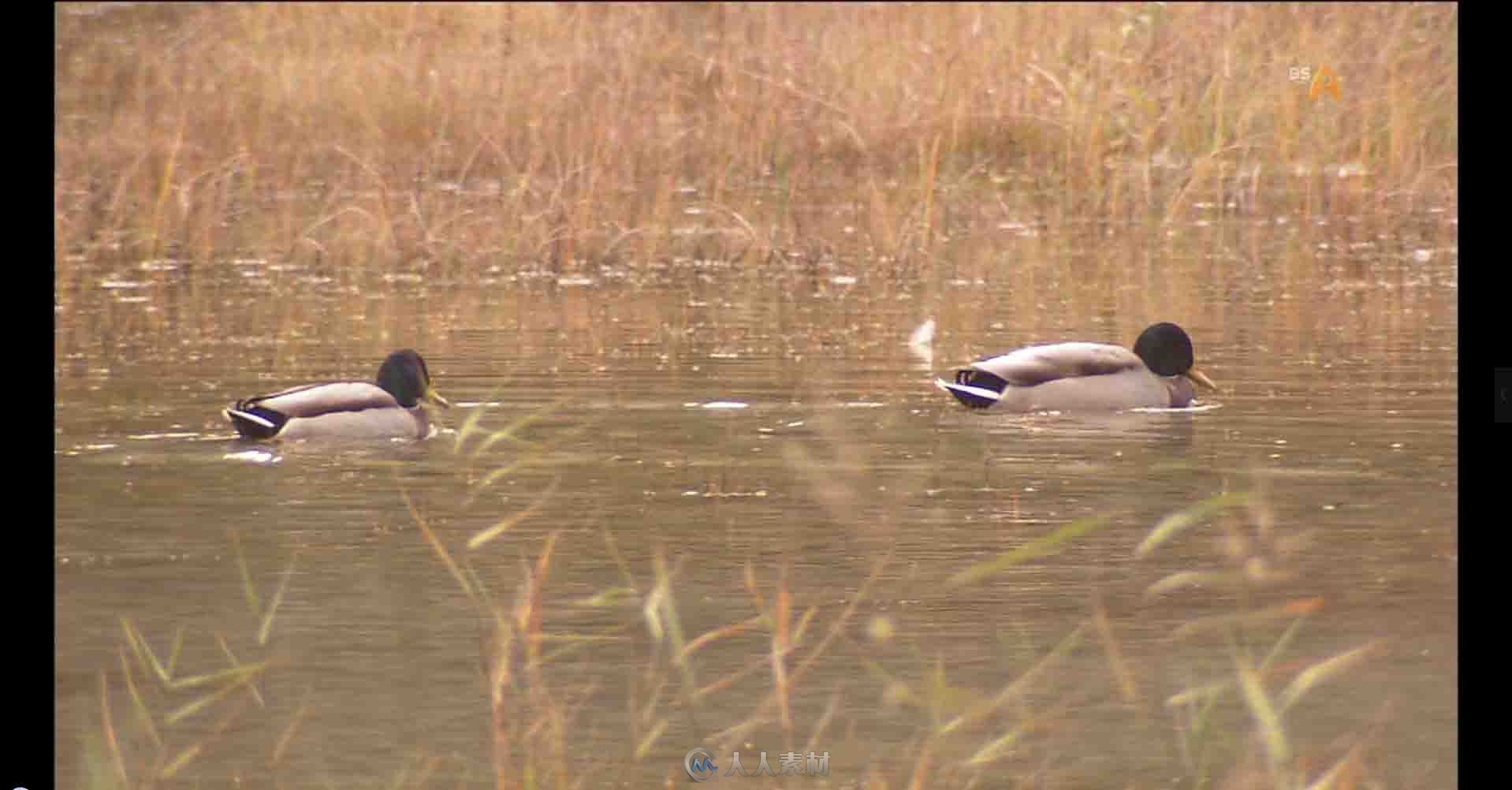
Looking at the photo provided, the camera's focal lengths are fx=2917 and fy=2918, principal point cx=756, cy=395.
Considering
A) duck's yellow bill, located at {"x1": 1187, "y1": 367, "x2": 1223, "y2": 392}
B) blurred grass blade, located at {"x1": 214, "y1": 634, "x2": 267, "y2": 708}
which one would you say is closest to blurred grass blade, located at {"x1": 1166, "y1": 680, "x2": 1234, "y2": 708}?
blurred grass blade, located at {"x1": 214, "y1": 634, "x2": 267, "y2": 708}

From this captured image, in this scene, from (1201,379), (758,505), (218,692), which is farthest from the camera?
(1201,379)

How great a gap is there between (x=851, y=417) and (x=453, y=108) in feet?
32.5

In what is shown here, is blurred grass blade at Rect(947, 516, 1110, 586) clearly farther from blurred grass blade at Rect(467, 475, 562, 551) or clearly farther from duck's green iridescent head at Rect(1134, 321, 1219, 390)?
duck's green iridescent head at Rect(1134, 321, 1219, 390)

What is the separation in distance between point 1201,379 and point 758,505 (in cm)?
340

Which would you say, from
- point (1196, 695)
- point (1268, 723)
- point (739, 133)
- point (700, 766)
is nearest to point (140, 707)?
point (700, 766)

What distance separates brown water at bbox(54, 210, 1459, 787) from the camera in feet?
20.7

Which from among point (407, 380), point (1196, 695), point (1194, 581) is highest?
point (407, 380)

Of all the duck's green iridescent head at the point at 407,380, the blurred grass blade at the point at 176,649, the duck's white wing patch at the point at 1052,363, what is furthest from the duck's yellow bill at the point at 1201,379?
the blurred grass blade at the point at 176,649

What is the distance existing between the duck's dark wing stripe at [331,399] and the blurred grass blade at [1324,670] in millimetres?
4794

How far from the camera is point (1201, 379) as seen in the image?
11.8 metres

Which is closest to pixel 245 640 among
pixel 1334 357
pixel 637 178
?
pixel 1334 357

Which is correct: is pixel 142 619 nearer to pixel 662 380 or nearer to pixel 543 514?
pixel 543 514

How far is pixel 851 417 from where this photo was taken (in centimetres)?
1074

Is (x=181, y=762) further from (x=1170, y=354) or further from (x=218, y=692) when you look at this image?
(x=1170, y=354)
